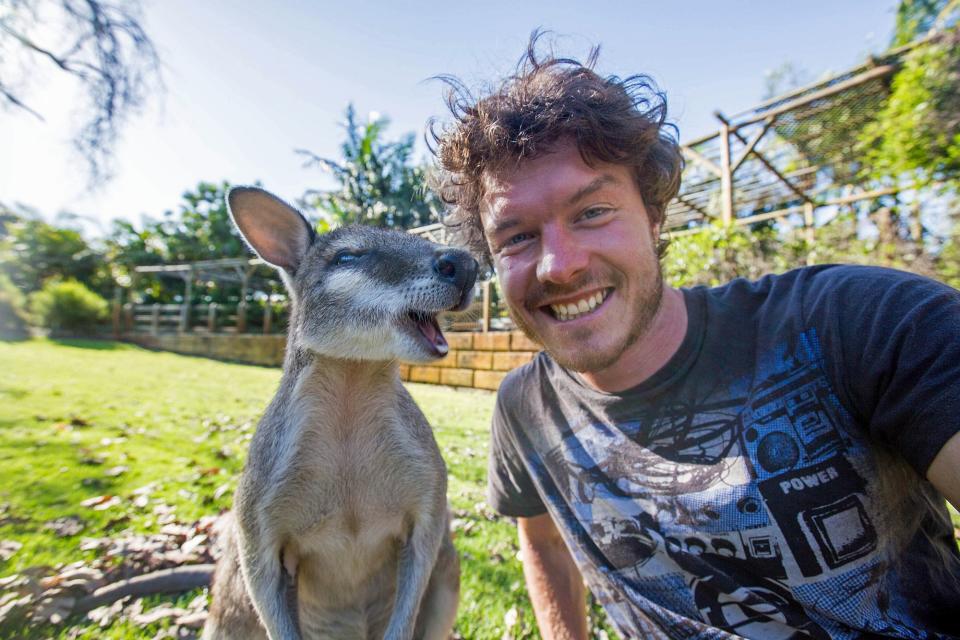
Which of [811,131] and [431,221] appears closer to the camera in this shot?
[431,221]

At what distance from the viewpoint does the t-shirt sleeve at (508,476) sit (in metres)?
2.31

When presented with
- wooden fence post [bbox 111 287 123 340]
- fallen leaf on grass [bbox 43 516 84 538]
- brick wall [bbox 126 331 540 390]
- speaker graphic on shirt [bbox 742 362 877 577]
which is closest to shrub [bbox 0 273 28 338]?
wooden fence post [bbox 111 287 123 340]

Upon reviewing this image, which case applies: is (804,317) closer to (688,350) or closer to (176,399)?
(688,350)

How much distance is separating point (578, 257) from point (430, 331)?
2.29 feet

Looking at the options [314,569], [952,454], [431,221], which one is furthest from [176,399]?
[952,454]

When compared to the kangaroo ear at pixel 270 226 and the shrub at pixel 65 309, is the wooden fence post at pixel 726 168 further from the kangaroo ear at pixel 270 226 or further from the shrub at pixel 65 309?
the shrub at pixel 65 309

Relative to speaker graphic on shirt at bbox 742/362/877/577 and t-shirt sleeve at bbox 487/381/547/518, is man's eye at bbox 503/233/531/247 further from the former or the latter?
speaker graphic on shirt at bbox 742/362/877/577

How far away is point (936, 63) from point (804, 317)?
780 centimetres

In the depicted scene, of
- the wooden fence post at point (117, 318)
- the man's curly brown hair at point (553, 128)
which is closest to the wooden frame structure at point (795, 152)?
the man's curly brown hair at point (553, 128)

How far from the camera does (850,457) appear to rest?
147cm

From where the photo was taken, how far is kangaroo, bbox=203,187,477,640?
1896 millimetres

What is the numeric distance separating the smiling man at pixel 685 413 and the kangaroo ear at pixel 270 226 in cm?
90

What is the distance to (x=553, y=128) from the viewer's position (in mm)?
2041

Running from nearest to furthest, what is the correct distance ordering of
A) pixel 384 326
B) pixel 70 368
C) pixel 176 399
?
pixel 384 326, pixel 176 399, pixel 70 368
